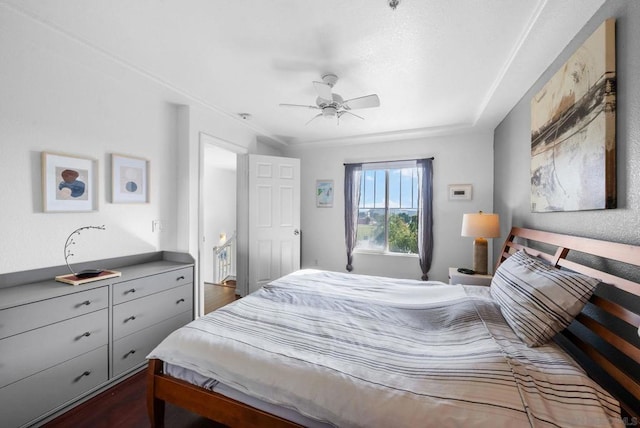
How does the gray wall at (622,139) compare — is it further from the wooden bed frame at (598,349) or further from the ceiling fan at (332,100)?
the ceiling fan at (332,100)

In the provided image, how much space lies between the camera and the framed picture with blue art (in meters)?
2.33

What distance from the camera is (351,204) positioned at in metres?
4.36

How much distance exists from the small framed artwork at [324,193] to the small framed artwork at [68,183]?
3117 millimetres

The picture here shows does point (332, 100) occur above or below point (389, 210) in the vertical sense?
above

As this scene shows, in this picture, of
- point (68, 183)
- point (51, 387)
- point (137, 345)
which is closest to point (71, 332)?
point (51, 387)

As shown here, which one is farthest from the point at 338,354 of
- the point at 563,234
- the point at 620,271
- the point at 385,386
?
the point at 563,234

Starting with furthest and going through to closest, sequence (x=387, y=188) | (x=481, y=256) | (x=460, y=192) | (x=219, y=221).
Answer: (x=219, y=221), (x=387, y=188), (x=460, y=192), (x=481, y=256)

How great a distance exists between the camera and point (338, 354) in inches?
48.7

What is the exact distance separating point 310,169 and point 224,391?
12.7 ft

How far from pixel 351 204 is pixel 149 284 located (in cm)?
306

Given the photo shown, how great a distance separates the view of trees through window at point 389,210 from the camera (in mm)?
4172

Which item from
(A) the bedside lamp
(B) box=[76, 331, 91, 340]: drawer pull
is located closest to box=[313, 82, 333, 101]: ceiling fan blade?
(A) the bedside lamp

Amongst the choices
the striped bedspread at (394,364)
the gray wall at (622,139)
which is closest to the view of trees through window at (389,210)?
the gray wall at (622,139)

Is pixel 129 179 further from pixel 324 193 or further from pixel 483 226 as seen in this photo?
pixel 483 226
